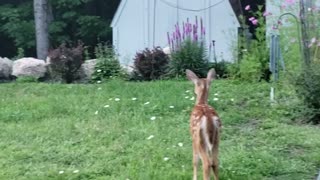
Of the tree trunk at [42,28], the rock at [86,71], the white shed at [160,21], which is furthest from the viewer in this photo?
the tree trunk at [42,28]

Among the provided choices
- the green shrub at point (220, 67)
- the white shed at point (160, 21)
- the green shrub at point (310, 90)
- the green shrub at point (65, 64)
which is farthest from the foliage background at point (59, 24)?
the green shrub at point (310, 90)

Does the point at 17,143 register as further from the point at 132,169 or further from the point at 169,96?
the point at 169,96

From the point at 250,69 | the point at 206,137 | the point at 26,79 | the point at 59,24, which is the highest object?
the point at 59,24

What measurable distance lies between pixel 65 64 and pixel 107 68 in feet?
2.40

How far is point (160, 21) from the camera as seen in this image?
13.7 meters

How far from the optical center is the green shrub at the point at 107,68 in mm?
11000

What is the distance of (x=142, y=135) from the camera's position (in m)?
6.69

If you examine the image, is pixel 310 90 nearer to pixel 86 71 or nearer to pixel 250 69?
pixel 250 69

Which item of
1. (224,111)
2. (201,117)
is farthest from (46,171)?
(224,111)

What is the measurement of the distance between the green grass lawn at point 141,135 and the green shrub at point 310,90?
0.23 m

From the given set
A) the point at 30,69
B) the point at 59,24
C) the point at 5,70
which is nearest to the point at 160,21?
the point at 30,69

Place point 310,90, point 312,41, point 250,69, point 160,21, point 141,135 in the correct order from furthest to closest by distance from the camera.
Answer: point 160,21 → point 250,69 → point 312,41 → point 310,90 → point 141,135

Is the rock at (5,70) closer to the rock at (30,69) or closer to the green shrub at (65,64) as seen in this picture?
the rock at (30,69)

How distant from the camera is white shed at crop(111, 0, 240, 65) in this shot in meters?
13.2
